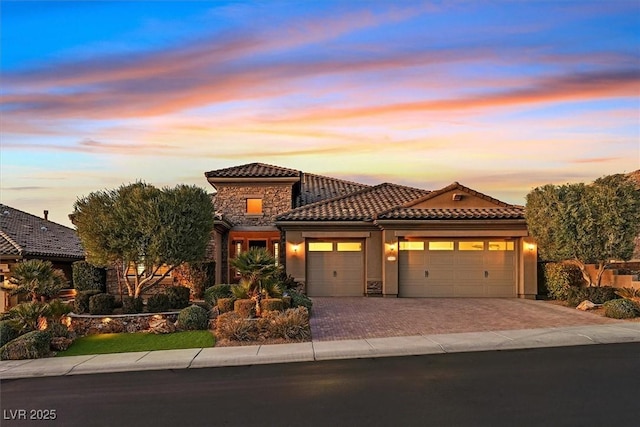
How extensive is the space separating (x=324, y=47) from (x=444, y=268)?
1192 centimetres

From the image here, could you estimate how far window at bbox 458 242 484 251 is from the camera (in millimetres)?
22672

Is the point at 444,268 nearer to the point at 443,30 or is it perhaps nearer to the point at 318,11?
the point at 443,30

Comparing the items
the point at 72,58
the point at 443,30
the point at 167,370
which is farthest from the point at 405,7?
the point at 167,370

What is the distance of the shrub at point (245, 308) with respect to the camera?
49.5 feet

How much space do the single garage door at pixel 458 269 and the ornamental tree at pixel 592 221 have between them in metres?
3.21

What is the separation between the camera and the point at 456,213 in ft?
73.8

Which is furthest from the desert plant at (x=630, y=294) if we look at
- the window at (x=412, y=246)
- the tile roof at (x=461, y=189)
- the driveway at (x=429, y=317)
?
the window at (x=412, y=246)

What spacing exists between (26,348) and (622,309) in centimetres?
1798

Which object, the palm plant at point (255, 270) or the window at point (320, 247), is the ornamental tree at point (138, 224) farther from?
the window at point (320, 247)

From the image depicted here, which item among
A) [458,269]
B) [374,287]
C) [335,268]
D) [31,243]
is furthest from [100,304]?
[458,269]

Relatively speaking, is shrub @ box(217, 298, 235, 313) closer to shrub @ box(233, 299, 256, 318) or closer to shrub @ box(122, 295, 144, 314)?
shrub @ box(233, 299, 256, 318)

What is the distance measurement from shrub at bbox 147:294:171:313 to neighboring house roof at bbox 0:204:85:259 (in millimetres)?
8389

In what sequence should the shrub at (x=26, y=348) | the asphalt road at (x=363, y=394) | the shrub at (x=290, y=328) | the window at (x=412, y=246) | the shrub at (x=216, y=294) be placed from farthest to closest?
the window at (x=412, y=246) → the shrub at (x=216, y=294) → the shrub at (x=290, y=328) → the shrub at (x=26, y=348) → the asphalt road at (x=363, y=394)

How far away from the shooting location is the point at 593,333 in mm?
13398
